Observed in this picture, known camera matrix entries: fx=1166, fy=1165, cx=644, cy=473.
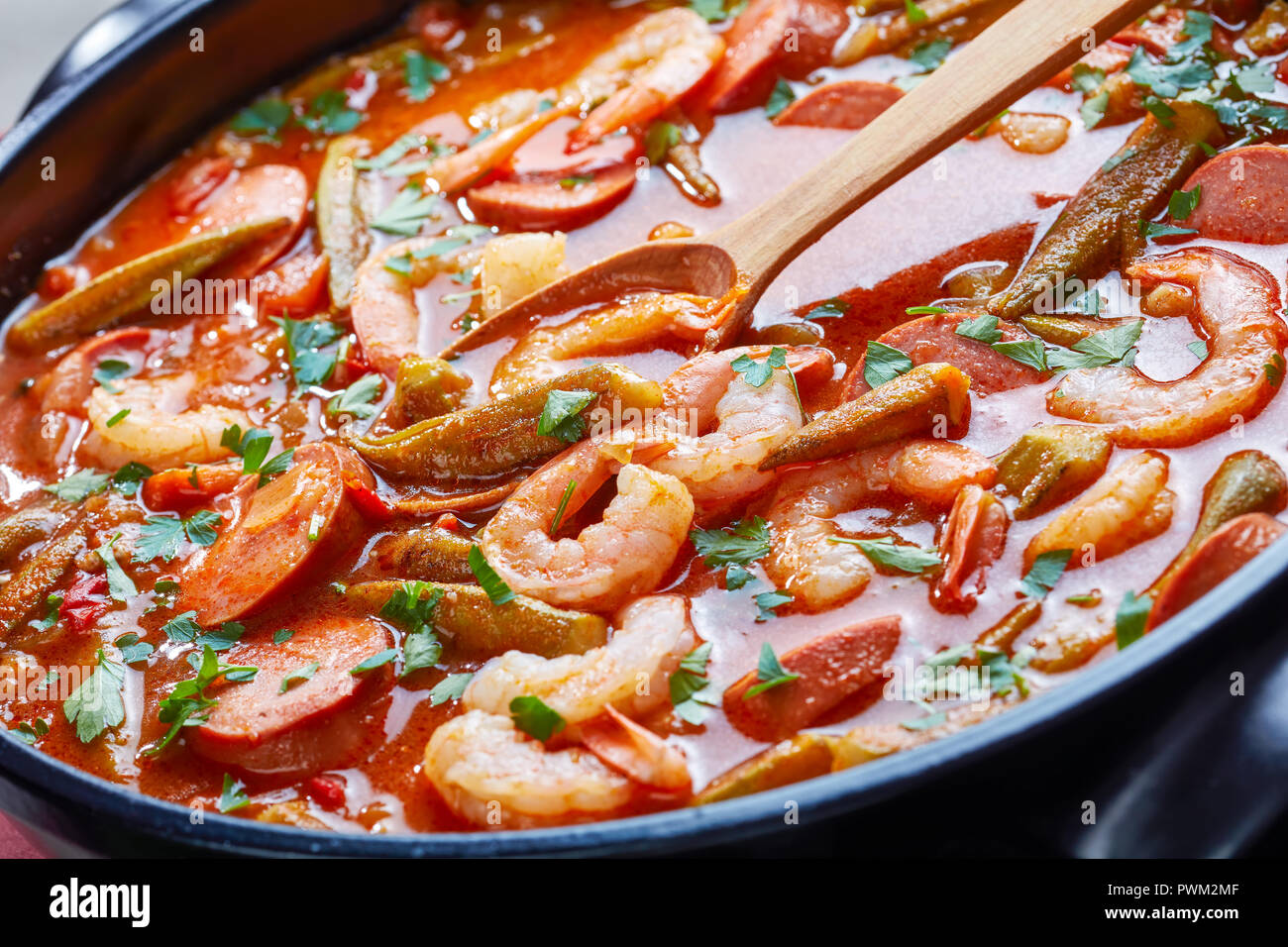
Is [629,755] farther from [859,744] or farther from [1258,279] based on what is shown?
[1258,279]

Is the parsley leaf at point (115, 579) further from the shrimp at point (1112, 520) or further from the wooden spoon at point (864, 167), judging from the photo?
the shrimp at point (1112, 520)

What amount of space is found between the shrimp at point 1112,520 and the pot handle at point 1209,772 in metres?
0.52

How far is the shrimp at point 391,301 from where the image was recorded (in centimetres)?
355

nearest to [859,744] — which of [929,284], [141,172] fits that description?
[929,284]

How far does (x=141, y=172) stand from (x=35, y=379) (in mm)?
1058

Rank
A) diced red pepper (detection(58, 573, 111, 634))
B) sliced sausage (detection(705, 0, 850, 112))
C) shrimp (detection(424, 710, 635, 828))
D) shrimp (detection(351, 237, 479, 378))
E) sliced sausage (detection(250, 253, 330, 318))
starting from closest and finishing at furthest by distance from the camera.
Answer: shrimp (detection(424, 710, 635, 828)) → diced red pepper (detection(58, 573, 111, 634)) → shrimp (detection(351, 237, 479, 378)) → sliced sausage (detection(250, 253, 330, 318)) → sliced sausage (detection(705, 0, 850, 112))

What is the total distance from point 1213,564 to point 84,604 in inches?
109

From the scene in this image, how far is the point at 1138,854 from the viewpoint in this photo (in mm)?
2211

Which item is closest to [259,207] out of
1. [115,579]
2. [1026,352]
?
[115,579]

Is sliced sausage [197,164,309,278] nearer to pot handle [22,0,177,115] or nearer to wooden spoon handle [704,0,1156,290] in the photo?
pot handle [22,0,177,115]

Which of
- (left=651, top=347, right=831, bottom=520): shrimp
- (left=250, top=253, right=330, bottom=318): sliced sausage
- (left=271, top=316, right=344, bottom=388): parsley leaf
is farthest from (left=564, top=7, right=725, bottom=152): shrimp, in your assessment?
(left=651, top=347, right=831, bottom=520): shrimp

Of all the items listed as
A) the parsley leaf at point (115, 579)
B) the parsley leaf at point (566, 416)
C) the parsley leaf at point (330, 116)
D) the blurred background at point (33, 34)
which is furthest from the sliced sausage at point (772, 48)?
the blurred background at point (33, 34)

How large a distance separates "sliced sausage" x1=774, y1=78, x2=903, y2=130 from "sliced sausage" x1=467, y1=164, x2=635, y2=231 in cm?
64

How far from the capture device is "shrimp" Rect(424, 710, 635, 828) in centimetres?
232
